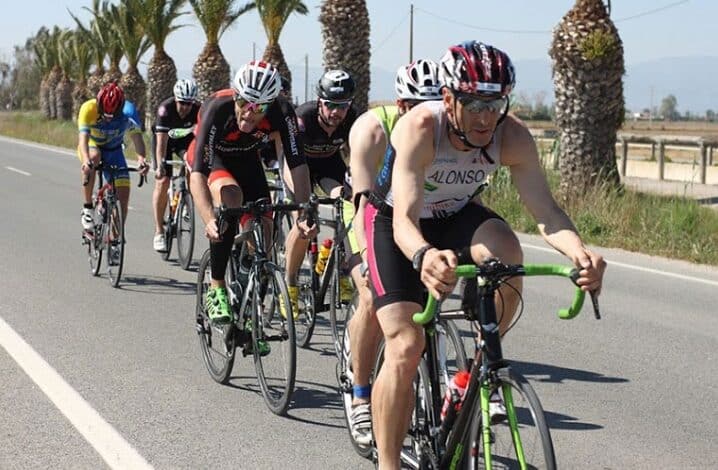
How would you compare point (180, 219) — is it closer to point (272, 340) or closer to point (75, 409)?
point (272, 340)

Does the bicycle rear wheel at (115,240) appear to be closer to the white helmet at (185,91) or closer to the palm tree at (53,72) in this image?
the white helmet at (185,91)

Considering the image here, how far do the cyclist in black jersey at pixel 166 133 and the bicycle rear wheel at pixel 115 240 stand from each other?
133cm

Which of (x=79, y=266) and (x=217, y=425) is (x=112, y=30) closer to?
(x=79, y=266)

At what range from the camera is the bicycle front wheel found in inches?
145

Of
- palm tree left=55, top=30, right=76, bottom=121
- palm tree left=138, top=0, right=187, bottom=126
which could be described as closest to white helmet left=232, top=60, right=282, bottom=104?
palm tree left=138, top=0, right=187, bottom=126

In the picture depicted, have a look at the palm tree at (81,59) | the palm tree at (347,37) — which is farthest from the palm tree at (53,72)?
the palm tree at (347,37)

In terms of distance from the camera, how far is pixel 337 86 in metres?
8.30

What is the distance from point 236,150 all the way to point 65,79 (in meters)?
71.0

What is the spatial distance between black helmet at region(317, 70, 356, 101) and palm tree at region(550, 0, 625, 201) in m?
8.77

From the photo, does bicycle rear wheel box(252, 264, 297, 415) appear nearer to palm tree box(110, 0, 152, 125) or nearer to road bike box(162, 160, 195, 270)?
road bike box(162, 160, 195, 270)

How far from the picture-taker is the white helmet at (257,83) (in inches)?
269

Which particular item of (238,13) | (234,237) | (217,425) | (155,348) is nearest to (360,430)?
(217,425)

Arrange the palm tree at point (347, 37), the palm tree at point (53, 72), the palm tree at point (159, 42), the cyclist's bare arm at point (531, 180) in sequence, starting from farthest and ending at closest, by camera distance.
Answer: the palm tree at point (53, 72), the palm tree at point (159, 42), the palm tree at point (347, 37), the cyclist's bare arm at point (531, 180)

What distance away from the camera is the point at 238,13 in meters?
35.7
